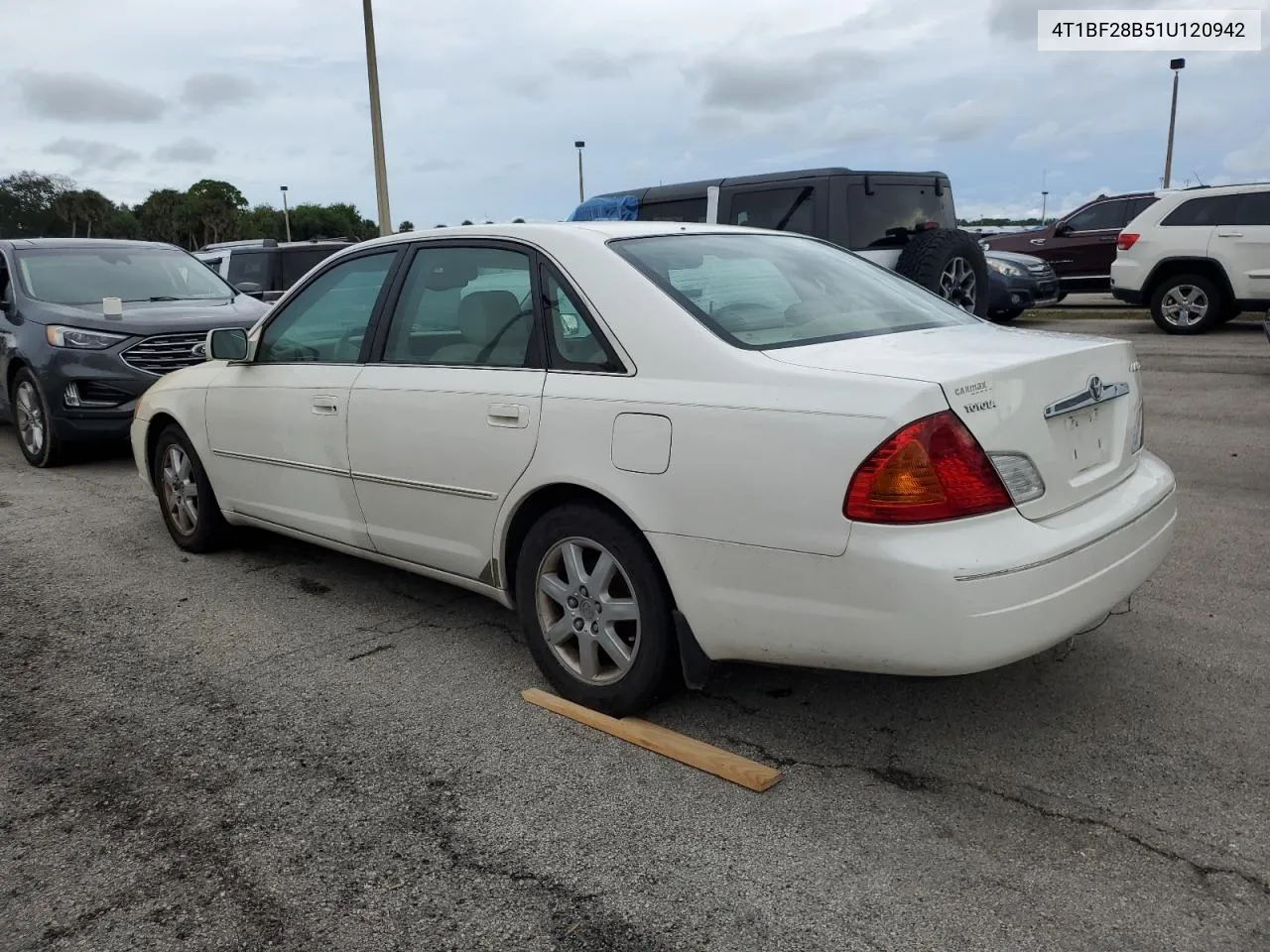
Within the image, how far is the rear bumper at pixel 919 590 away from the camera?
2711 millimetres

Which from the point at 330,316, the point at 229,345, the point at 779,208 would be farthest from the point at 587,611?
the point at 779,208

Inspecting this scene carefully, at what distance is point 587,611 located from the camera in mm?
3463

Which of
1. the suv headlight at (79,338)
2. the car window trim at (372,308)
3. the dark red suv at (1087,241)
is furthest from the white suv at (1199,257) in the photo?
the car window trim at (372,308)

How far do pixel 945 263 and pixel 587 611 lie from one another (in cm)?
773

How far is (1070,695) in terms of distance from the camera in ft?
11.6

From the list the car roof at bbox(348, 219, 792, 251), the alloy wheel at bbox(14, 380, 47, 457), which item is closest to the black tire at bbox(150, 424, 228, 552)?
the car roof at bbox(348, 219, 792, 251)

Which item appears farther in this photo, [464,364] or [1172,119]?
[1172,119]

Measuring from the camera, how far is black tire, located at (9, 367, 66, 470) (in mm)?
8070

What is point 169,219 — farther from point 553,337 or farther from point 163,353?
point 553,337

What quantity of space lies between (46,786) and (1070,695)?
10.3 ft

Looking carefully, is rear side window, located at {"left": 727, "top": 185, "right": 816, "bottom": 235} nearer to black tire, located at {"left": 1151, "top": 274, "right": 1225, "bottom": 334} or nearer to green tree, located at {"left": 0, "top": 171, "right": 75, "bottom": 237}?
black tire, located at {"left": 1151, "top": 274, "right": 1225, "bottom": 334}

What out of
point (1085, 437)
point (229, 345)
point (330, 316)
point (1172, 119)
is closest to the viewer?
point (1085, 437)

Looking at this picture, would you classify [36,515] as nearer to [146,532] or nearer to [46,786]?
[146,532]

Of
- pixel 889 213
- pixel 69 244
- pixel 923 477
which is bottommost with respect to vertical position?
pixel 923 477
